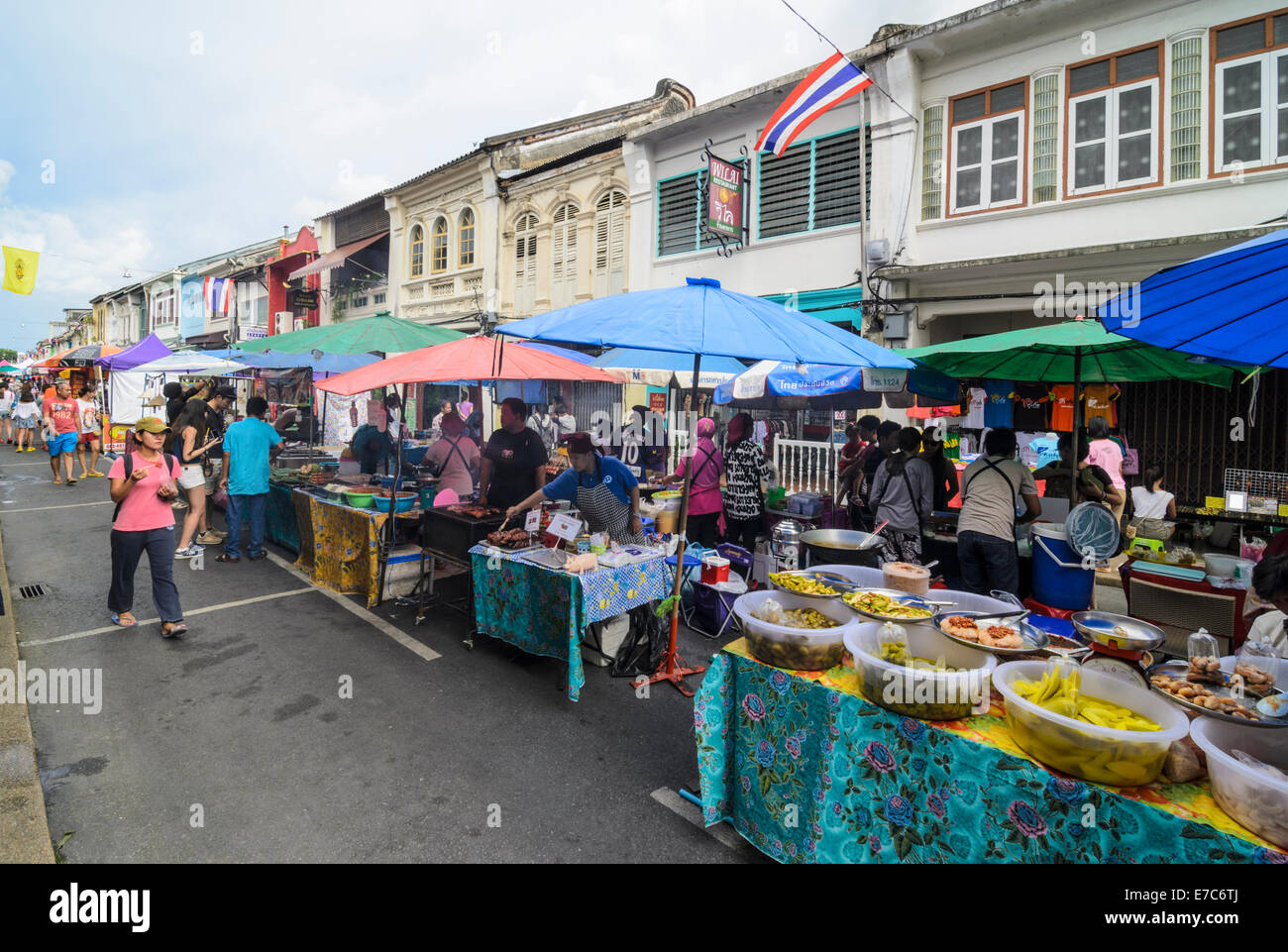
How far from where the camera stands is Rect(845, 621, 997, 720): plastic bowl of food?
8.32ft

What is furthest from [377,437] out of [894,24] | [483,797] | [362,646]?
[894,24]

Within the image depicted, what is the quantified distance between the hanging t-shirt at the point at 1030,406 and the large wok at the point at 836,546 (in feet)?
20.9

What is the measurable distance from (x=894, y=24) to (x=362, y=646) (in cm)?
1237

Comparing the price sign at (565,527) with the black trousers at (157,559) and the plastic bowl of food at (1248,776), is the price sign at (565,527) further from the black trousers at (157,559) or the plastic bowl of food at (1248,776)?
the plastic bowl of food at (1248,776)

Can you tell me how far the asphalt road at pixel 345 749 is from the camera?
334 centimetres

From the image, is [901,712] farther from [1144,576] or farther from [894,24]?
[894,24]

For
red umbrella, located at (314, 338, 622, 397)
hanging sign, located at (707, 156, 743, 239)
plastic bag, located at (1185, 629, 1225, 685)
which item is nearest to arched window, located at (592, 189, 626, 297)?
hanging sign, located at (707, 156, 743, 239)

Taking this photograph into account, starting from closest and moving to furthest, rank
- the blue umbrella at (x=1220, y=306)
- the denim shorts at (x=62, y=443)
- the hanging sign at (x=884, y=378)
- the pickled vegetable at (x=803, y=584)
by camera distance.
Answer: the blue umbrella at (x=1220, y=306) < the pickled vegetable at (x=803, y=584) < the hanging sign at (x=884, y=378) < the denim shorts at (x=62, y=443)

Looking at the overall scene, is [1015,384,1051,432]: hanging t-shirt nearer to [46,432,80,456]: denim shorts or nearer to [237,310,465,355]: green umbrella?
[237,310,465,355]: green umbrella

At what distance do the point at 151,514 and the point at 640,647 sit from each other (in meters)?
4.62

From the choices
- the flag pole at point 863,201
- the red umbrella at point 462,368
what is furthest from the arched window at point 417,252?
the red umbrella at point 462,368

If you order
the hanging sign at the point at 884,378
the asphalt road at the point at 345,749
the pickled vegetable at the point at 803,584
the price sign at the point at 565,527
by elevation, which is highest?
the hanging sign at the point at 884,378

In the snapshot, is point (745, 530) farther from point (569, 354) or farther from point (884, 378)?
point (569, 354)

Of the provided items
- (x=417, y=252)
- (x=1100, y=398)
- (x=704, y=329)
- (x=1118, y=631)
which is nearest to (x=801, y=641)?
(x=1118, y=631)
